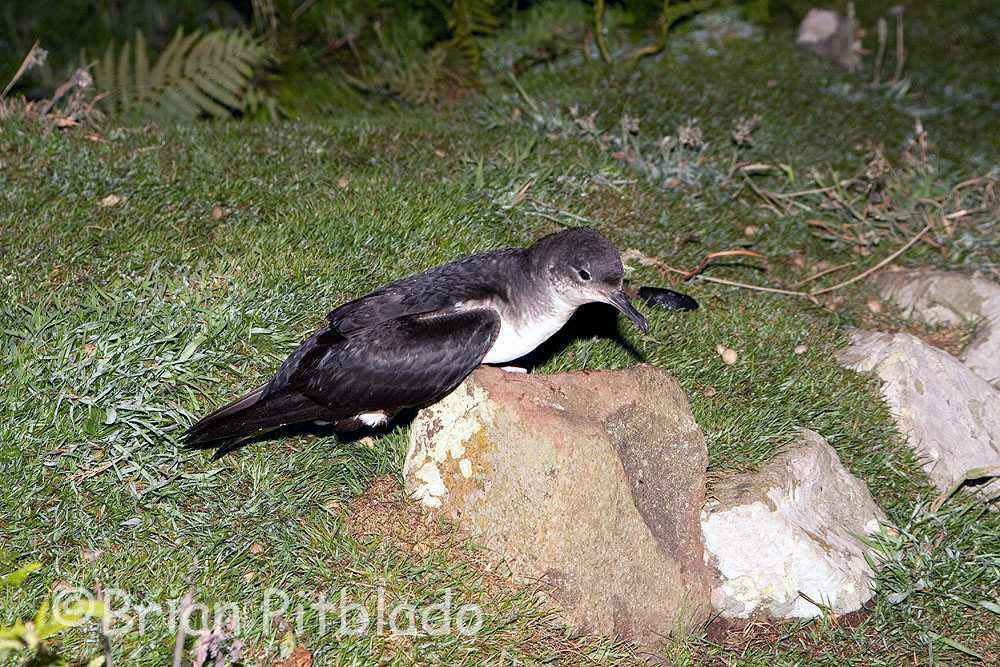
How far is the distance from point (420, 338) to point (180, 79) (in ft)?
15.8

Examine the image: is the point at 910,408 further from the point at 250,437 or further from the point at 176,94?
the point at 176,94

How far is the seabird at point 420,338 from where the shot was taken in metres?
3.98

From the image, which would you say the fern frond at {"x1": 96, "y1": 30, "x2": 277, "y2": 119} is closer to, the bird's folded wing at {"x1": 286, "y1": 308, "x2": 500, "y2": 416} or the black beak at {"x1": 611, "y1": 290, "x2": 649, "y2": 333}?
the bird's folded wing at {"x1": 286, "y1": 308, "x2": 500, "y2": 416}

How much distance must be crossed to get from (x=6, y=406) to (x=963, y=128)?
26.6 ft

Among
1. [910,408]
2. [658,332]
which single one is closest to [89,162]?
[658,332]

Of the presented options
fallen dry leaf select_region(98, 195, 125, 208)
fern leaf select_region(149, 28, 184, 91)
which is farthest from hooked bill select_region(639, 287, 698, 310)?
fern leaf select_region(149, 28, 184, 91)

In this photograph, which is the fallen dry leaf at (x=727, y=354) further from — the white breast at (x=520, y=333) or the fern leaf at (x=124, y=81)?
the fern leaf at (x=124, y=81)

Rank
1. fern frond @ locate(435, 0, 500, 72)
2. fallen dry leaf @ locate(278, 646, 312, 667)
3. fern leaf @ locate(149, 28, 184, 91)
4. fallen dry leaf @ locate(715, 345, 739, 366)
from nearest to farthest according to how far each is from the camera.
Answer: fallen dry leaf @ locate(278, 646, 312, 667), fallen dry leaf @ locate(715, 345, 739, 366), fern leaf @ locate(149, 28, 184, 91), fern frond @ locate(435, 0, 500, 72)

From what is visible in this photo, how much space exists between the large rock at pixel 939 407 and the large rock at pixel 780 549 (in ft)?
3.16

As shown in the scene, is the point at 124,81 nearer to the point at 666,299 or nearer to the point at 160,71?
the point at 160,71

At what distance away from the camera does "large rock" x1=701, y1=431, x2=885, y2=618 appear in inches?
167

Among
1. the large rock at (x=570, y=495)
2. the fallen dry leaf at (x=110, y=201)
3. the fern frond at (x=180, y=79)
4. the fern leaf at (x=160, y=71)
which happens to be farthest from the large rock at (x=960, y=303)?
the fern leaf at (x=160, y=71)

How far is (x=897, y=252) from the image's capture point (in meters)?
6.41

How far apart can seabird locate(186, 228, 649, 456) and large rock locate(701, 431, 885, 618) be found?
974mm
